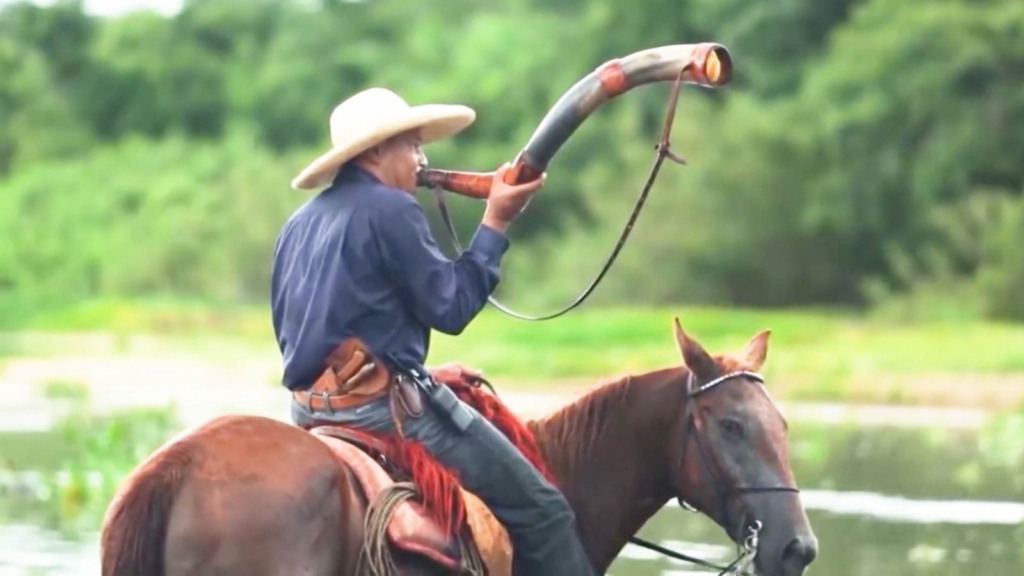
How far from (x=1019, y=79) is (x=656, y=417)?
3400cm

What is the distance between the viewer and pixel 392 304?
6.12 metres

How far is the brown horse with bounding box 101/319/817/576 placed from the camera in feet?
18.3

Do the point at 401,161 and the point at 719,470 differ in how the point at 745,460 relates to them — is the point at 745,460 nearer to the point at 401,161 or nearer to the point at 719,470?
the point at 719,470

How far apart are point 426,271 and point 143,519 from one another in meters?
1.03

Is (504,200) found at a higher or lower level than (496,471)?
higher

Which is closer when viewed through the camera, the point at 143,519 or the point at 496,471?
the point at 143,519

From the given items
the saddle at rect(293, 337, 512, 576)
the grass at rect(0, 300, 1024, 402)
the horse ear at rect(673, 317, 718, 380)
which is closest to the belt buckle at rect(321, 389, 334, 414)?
the saddle at rect(293, 337, 512, 576)

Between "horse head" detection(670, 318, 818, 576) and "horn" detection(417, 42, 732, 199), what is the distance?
24.4 inches

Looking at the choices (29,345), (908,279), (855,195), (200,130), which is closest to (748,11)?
(855,195)

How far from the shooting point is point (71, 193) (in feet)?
185

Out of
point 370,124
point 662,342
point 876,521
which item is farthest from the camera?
point 662,342

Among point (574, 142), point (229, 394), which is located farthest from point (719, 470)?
point (574, 142)

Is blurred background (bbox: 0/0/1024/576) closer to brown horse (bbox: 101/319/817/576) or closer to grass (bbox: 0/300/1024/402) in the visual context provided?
grass (bbox: 0/300/1024/402)

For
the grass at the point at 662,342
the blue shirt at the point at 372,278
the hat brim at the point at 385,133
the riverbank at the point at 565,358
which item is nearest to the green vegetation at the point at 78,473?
the riverbank at the point at 565,358
